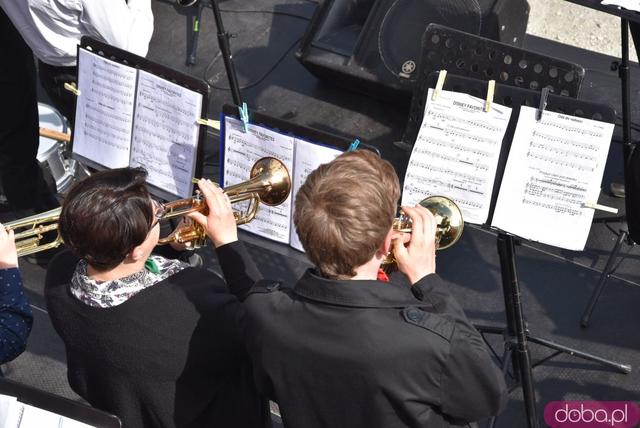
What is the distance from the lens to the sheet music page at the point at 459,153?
8.98 feet

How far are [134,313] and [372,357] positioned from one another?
26.5 inches

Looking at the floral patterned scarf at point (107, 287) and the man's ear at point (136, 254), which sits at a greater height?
the man's ear at point (136, 254)

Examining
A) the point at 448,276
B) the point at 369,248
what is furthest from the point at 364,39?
the point at 369,248

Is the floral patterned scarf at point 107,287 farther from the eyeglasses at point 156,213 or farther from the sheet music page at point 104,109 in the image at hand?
the sheet music page at point 104,109

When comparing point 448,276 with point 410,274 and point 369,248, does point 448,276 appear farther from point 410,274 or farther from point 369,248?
point 369,248

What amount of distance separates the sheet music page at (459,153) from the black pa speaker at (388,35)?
1743 millimetres

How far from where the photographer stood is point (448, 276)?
394cm

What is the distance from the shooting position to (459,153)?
9.00ft

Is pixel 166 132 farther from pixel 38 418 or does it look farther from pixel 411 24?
pixel 411 24

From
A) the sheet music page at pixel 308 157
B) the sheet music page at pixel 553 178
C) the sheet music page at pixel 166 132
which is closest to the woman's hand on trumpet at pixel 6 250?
the sheet music page at pixel 166 132

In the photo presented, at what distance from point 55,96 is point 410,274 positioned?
247 centimetres

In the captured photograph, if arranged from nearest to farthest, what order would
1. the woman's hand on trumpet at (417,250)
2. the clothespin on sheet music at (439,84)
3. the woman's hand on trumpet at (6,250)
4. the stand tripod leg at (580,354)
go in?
the woman's hand on trumpet at (417,250)
the woman's hand on trumpet at (6,250)
the clothespin on sheet music at (439,84)
the stand tripod leg at (580,354)

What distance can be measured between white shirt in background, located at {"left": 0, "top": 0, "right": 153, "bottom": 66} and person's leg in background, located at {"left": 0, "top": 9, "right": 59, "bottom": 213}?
0.28ft

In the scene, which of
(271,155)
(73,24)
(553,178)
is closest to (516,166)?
(553,178)
